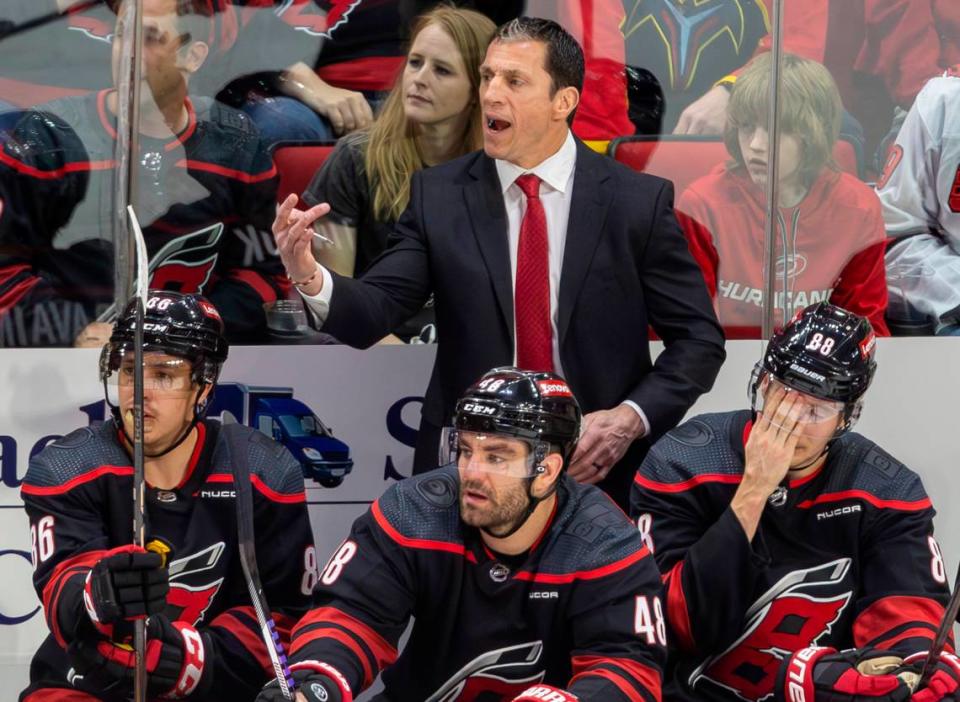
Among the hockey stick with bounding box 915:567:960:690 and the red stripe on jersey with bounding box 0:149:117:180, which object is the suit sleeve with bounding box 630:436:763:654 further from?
the red stripe on jersey with bounding box 0:149:117:180

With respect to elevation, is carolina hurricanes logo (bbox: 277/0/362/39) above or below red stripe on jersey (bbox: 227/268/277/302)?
above

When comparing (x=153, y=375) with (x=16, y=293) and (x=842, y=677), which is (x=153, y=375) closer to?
(x=16, y=293)

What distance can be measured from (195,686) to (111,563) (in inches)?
16.3

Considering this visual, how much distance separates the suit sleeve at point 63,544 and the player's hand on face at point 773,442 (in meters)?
1.28

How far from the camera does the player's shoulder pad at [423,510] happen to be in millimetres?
2885

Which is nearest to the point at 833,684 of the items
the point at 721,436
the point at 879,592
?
the point at 879,592

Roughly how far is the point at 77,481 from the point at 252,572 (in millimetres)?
535

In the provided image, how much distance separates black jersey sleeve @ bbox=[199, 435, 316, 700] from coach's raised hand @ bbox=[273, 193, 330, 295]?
412mm

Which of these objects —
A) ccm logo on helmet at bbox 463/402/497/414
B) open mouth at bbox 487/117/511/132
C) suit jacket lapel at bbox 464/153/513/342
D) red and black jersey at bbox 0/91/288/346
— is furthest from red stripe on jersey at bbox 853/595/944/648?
red and black jersey at bbox 0/91/288/346

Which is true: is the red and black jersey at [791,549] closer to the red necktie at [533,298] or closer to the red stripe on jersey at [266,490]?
the red necktie at [533,298]

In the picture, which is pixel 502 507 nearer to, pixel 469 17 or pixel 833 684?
pixel 833 684

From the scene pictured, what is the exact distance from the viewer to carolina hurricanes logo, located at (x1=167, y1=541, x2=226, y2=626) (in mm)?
3193

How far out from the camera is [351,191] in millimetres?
3844

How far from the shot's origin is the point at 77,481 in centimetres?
315
